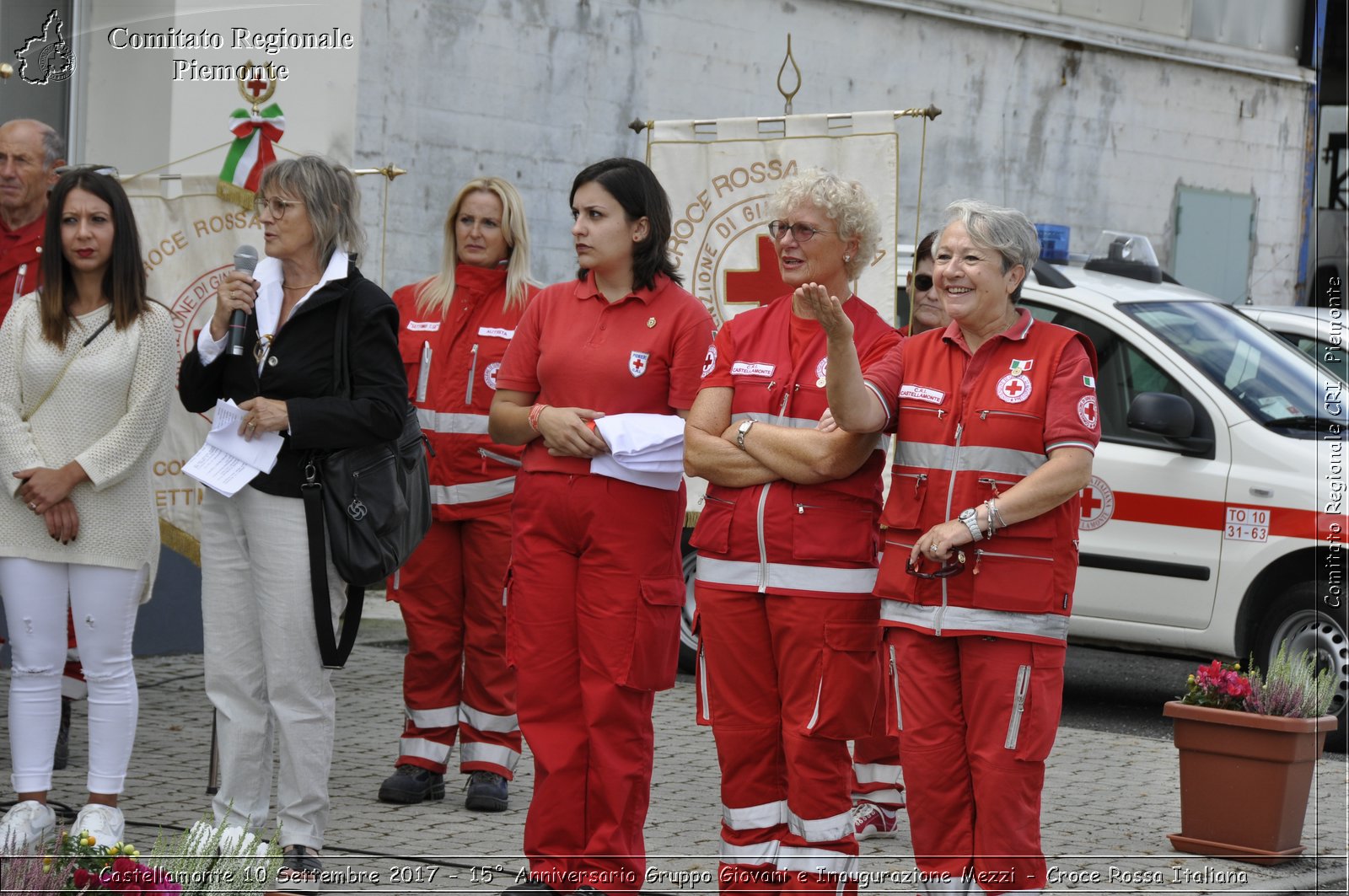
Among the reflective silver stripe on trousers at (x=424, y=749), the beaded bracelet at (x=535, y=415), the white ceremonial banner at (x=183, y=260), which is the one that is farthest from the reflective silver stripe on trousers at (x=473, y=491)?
the beaded bracelet at (x=535, y=415)

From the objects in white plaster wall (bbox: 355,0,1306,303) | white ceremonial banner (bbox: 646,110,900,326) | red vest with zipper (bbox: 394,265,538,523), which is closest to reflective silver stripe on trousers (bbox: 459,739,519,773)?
red vest with zipper (bbox: 394,265,538,523)

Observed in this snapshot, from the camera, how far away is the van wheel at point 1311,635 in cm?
873

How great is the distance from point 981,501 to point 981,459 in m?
0.12

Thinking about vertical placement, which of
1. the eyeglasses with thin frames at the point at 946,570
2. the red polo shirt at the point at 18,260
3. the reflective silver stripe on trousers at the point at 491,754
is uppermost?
the red polo shirt at the point at 18,260

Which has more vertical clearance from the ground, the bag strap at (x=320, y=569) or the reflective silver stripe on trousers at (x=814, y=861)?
the bag strap at (x=320, y=569)

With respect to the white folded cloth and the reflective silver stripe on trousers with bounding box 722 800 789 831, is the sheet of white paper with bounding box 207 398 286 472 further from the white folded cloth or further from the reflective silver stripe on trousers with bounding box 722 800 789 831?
the reflective silver stripe on trousers with bounding box 722 800 789 831

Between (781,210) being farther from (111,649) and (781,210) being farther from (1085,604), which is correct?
(1085,604)

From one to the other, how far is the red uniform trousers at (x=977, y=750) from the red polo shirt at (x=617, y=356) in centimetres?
108

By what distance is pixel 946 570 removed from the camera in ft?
16.0

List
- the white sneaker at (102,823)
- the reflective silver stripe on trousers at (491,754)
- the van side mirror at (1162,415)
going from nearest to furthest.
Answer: the white sneaker at (102,823), the reflective silver stripe on trousers at (491,754), the van side mirror at (1162,415)

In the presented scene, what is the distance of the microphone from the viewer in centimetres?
533

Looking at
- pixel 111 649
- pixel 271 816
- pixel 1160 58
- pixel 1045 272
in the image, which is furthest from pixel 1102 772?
pixel 1160 58

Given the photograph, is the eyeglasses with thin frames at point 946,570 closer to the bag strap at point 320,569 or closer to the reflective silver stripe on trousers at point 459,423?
the bag strap at point 320,569

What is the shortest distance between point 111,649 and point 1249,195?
15.9 metres
